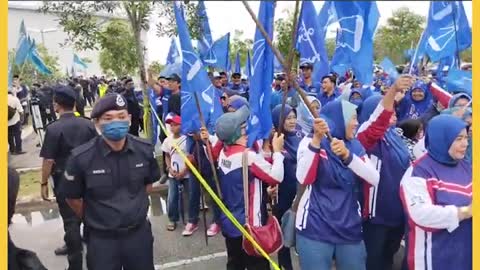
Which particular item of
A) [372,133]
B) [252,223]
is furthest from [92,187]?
[372,133]

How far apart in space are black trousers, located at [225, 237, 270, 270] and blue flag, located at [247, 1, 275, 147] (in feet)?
2.58

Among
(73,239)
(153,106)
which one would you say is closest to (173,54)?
(153,106)

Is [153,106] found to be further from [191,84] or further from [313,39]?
[191,84]

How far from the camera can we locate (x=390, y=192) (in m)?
3.55

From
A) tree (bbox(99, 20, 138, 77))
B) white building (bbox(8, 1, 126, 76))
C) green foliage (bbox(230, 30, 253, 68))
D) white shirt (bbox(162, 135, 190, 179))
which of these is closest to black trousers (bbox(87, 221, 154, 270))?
A: white shirt (bbox(162, 135, 190, 179))

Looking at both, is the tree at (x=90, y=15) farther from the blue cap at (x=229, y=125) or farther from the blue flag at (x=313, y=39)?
the blue cap at (x=229, y=125)

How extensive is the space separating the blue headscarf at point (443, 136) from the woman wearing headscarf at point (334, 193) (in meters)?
0.49

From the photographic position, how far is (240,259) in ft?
12.7

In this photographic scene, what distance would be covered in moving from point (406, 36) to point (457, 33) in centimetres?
2258

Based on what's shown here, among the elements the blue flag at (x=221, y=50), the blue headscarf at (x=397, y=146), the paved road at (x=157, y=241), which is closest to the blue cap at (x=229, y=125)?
the blue headscarf at (x=397, y=146)

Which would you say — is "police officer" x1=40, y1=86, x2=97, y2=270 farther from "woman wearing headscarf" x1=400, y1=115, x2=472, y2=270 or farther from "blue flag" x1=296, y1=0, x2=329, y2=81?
"woman wearing headscarf" x1=400, y1=115, x2=472, y2=270

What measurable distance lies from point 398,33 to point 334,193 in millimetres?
29197

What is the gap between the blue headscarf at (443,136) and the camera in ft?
8.40

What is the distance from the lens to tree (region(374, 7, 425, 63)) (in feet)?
88.2
